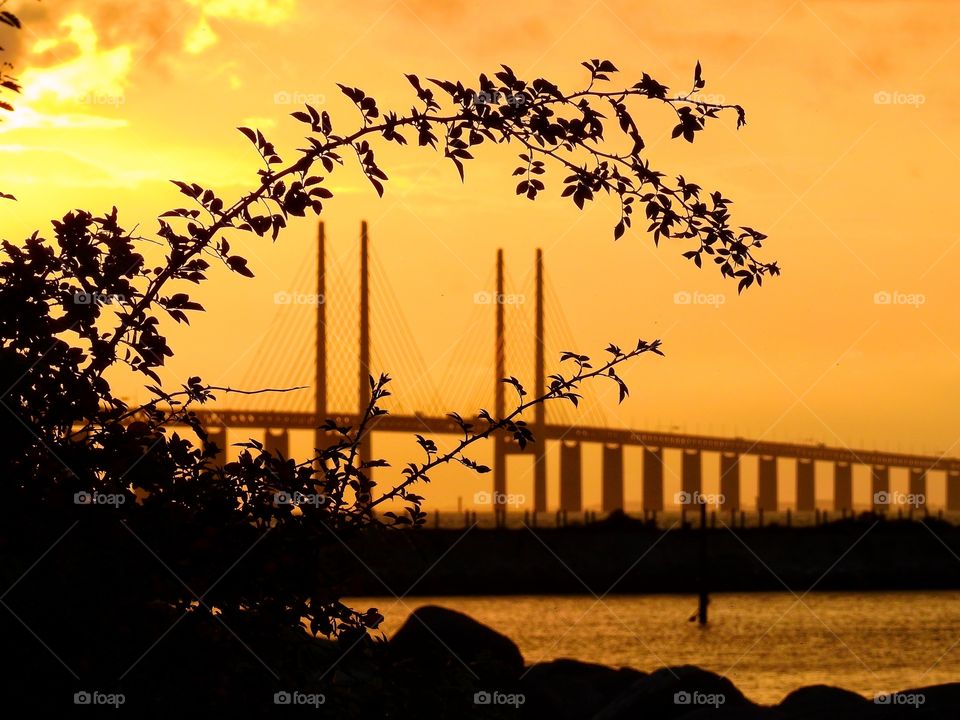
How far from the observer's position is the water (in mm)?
33250

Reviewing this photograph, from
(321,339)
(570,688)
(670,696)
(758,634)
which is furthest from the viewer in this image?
(321,339)

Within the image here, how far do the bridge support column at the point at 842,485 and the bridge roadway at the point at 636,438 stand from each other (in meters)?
11.2

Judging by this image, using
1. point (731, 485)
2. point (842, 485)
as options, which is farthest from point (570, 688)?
point (842, 485)

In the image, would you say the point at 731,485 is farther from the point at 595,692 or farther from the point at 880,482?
the point at 595,692

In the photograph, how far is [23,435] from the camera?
153 inches

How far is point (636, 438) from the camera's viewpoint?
283 feet

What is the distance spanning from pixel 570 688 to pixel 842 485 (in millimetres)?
106410

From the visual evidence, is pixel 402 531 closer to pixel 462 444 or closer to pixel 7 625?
pixel 462 444

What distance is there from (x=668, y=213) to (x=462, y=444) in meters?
0.97

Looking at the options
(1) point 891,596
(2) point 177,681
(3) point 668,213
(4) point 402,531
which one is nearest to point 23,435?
(2) point 177,681

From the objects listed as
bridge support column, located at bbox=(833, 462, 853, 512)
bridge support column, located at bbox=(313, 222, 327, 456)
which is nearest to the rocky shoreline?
bridge support column, located at bbox=(313, 222, 327, 456)

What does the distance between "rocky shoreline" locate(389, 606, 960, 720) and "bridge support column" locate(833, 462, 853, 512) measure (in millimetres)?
102853

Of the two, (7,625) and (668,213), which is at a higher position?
(668,213)

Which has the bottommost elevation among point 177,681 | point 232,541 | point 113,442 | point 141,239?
point 177,681
